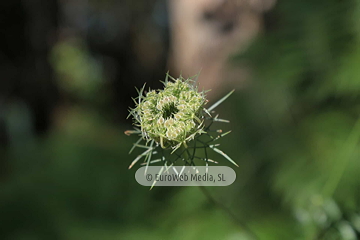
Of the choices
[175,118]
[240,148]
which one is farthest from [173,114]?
[240,148]

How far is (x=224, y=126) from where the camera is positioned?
248 cm

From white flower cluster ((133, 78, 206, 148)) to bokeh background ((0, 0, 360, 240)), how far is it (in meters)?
0.62

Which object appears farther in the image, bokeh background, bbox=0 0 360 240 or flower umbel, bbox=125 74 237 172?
bokeh background, bbox=0 0 360 240

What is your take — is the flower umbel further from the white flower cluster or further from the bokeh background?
the bokeh background

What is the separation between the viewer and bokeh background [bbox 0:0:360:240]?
5.33 ft

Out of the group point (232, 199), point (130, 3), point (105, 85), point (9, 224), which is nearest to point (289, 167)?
point (232, 199)

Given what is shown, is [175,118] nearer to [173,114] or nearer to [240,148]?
[173,114]

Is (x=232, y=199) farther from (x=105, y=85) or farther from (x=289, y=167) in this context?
(x=105, y=85)

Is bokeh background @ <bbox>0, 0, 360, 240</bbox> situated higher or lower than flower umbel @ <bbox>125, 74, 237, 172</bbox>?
higher

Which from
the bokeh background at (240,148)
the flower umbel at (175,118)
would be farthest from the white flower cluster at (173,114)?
the bokeh background at (240,148)

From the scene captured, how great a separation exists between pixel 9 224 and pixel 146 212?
1.47 m

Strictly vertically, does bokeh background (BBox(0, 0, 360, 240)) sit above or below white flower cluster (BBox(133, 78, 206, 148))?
above

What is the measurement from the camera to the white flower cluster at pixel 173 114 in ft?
2.56

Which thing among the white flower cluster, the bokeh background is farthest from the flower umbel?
the bokeh background
